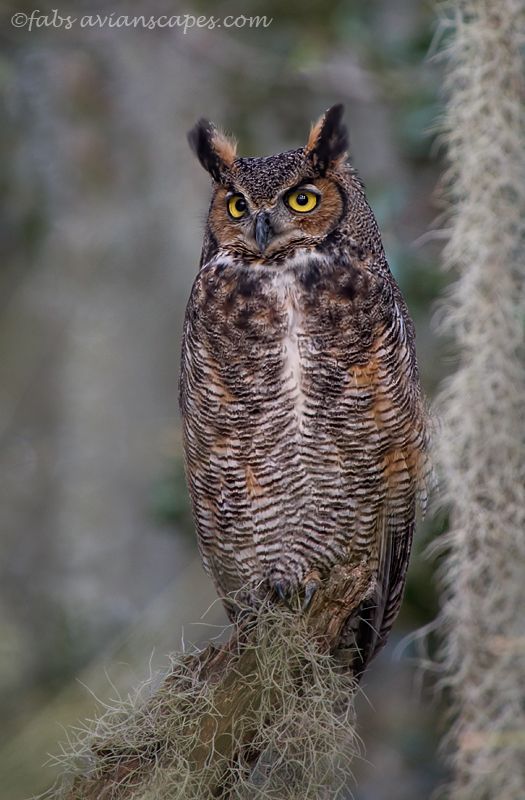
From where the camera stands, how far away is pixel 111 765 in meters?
2.05

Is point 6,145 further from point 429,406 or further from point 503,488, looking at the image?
point 503,488

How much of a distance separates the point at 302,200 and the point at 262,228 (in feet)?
0.40

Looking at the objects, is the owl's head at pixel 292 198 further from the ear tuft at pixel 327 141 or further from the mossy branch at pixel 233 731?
the mossy branch at pixel 233 731

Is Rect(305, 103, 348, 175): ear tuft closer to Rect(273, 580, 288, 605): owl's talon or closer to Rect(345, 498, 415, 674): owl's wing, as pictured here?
Rect(345, 498, 415, 674): owl's wing

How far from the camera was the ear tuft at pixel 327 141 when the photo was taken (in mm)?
2447

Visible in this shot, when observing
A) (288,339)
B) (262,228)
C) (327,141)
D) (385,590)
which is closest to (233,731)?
(385,590)

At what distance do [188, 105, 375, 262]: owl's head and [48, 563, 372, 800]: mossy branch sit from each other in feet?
2.69

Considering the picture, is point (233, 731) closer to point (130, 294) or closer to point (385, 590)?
point (385, 590)

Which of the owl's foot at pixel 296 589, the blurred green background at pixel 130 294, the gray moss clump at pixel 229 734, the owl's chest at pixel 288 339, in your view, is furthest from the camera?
the blurred green background at pixel 130 294

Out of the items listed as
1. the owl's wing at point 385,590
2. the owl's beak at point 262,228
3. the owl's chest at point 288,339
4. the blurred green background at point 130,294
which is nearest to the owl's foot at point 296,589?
the owl's wing at point 385,590

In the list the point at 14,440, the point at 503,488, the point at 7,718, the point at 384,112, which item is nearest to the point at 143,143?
the point at 384,112

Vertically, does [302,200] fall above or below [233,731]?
above

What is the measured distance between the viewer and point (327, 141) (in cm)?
246

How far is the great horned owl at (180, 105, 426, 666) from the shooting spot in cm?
238
